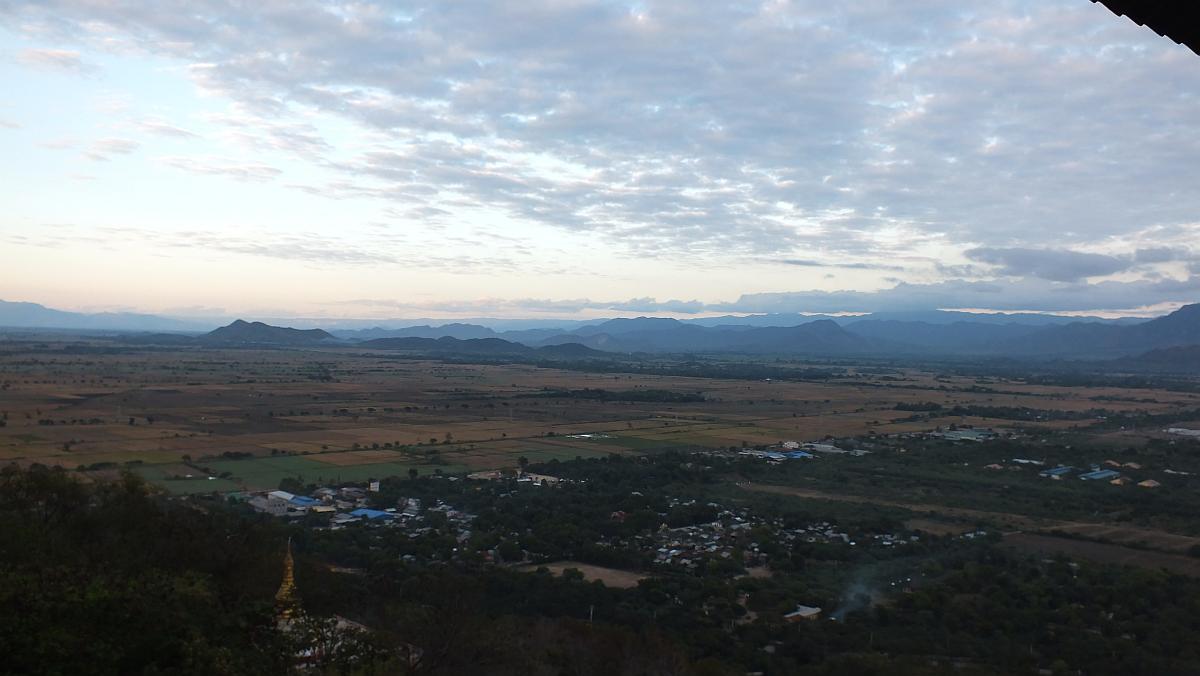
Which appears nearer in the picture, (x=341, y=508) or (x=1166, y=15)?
(x=1166, y=15)

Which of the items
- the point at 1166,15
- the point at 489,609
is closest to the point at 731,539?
the point at 489,609

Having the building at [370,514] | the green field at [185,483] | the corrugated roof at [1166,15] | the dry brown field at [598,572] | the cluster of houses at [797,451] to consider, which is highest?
the corrugated roof at [1166,15]

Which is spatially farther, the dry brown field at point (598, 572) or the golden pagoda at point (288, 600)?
the dry brown field at point (598, 572)

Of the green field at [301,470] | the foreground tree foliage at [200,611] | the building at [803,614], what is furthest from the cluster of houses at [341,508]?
the building at [803,614]

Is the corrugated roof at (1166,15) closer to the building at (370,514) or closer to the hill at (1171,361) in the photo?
the building at (370,514)

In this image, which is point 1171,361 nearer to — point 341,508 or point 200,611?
point 341,508

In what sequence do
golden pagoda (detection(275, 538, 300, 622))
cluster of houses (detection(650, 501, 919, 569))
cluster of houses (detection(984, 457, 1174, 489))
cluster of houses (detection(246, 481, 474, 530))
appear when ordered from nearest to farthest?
1. golden pagoda (detection(275, 538, 300, 622))
2. cluster of houses (detection(650, 501, 919, 569))
3. cluster of houses (detection(246, 481, 474, 530))
4. cluster of houses (detection(984, 457, 1174, 489))

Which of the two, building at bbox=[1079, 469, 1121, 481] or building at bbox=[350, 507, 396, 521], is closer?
building at bbox=[350, 507, 396, 521]

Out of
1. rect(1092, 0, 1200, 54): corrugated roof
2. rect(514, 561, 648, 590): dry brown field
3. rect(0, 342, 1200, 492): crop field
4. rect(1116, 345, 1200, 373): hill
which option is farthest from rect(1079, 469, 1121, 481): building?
rect(1116, 345, 1200, 373): hill

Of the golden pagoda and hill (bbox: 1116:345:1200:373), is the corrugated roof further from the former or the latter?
hill (bbox: 1116:345:1200:373)
